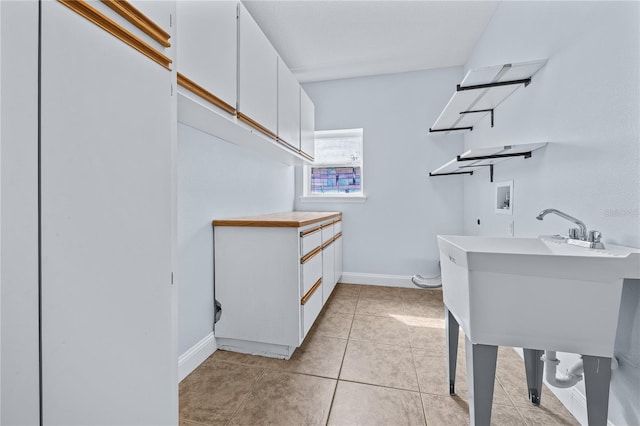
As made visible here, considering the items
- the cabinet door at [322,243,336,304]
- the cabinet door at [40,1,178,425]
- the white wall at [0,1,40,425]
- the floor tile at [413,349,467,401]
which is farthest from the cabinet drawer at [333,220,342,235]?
the white wall at [0,1,40,425]

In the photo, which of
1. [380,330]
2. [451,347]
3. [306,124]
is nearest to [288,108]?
[306,124]

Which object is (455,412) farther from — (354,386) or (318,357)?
(318,357)

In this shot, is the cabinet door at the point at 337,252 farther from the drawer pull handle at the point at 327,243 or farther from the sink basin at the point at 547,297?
the sink basin at the point at 547,297

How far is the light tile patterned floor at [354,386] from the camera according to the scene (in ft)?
4.05

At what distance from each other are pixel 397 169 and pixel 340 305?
1.71 meters

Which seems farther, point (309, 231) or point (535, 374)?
point (309, 231)

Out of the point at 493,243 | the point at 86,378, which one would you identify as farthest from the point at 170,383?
the point at 493,243

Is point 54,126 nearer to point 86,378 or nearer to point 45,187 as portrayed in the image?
point 45,187

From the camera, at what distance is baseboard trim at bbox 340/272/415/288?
3.10 m

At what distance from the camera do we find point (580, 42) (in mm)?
1226

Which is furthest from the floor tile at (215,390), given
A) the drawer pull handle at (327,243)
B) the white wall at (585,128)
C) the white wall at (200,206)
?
the white wall at (585,128)

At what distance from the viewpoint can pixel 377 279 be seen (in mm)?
3180

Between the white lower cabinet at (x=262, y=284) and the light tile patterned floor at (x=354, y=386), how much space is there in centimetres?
14

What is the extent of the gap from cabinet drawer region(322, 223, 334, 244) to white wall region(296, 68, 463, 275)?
2.29 feet
